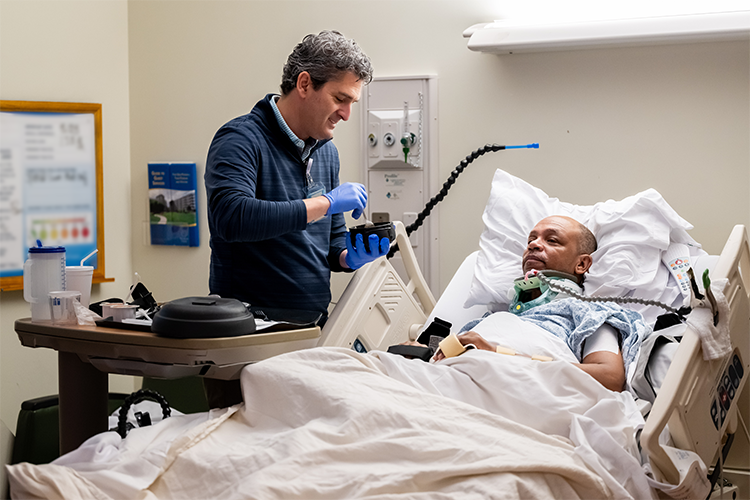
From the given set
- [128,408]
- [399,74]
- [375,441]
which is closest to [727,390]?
[375,441]

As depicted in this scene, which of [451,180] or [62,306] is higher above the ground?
[451,180]

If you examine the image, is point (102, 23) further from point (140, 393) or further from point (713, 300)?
point (713, 300)

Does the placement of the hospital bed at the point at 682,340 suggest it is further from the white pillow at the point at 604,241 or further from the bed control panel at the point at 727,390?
the white pillow at the point at 604,241

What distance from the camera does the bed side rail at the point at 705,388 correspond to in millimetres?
1471

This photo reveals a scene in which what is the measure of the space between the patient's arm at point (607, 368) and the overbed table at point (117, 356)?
74 cm

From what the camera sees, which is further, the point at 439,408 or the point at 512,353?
the point at 512,353

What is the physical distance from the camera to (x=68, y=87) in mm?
3463

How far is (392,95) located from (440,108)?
0.78ft

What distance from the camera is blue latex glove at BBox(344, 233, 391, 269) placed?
2326 millimetres

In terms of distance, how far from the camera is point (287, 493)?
1.19m

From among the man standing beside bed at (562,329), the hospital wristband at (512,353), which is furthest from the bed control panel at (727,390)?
the hospital wristband at (512,353)

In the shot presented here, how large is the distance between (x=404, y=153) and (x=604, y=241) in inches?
44.0

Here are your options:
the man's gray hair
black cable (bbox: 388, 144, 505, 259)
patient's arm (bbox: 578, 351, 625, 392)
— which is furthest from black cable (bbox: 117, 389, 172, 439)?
black cable (bbox: 388, 144, 505, 259)

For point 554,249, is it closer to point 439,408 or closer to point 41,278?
point 439,408
